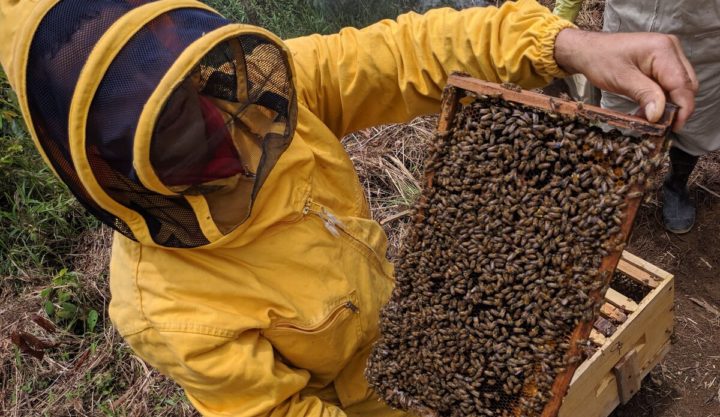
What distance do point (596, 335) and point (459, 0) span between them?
4.29 m

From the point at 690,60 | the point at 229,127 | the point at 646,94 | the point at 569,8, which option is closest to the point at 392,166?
the point at 569,8

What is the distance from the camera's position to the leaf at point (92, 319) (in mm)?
5344

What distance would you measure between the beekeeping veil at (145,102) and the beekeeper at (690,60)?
2482 millimetres

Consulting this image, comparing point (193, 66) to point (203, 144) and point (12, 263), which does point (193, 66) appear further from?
point (12, 263)

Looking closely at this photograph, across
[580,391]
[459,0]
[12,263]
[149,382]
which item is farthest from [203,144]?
[459,0]

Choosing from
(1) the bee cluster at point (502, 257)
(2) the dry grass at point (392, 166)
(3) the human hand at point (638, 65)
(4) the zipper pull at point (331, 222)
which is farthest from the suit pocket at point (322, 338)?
(2) the dry grass at point (392, 166)

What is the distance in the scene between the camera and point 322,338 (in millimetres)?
2807

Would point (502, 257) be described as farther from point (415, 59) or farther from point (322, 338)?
point (415, 59)

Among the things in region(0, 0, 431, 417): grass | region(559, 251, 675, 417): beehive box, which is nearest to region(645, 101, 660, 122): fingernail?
region(559, 251, 675, 417): beehive box

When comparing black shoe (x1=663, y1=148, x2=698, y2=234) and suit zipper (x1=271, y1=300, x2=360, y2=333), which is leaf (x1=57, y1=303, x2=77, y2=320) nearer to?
suit zipper (x1=271, y1=300, x2=360, y2=333)

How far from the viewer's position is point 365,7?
6.54 metres

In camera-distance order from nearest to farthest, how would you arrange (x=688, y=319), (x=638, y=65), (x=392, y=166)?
(x=638, y=65)
(x=688, y=319)
(x=392, y=166)

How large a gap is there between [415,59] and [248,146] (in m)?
0.94

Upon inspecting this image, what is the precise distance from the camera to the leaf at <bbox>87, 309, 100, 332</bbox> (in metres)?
5.34
